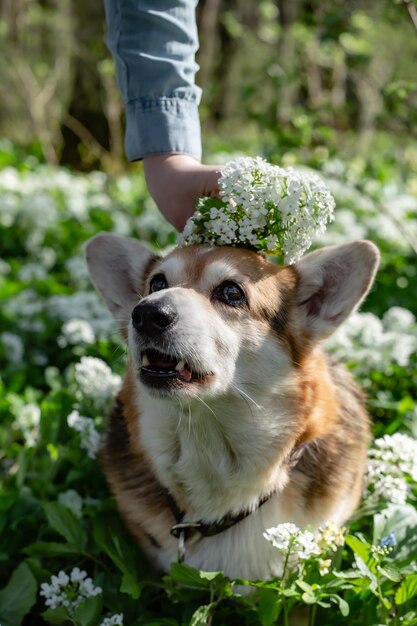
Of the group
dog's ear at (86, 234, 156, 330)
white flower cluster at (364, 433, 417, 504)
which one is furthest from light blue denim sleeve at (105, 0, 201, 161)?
white flower cluster at (364, 433, 417, 504)

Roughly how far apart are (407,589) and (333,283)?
42.9 inches

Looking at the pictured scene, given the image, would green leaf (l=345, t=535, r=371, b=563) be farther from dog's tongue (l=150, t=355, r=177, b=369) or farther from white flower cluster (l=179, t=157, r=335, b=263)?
white flower cluster (l=179, t=157, r=335, b=263)

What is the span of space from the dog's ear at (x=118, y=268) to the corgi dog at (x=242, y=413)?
109mm

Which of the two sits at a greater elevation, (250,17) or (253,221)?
(253,221)

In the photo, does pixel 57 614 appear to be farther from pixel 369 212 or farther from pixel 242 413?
pixel 369 212

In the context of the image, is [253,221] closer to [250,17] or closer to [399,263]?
[399,263]

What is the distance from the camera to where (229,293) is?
2.74m

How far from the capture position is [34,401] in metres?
4.27

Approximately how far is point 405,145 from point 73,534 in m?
10.4

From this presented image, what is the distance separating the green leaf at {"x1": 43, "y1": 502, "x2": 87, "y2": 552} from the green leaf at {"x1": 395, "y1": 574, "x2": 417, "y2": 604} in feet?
4.00

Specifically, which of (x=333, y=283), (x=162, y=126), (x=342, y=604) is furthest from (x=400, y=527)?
(x=162, y=126)

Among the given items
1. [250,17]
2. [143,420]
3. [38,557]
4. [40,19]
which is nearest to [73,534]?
[38,557]

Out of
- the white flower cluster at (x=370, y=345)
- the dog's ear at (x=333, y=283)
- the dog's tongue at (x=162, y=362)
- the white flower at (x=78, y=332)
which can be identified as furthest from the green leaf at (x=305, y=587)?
the white flower at (x=78, y=332)

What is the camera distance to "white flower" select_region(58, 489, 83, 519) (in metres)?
3.29
